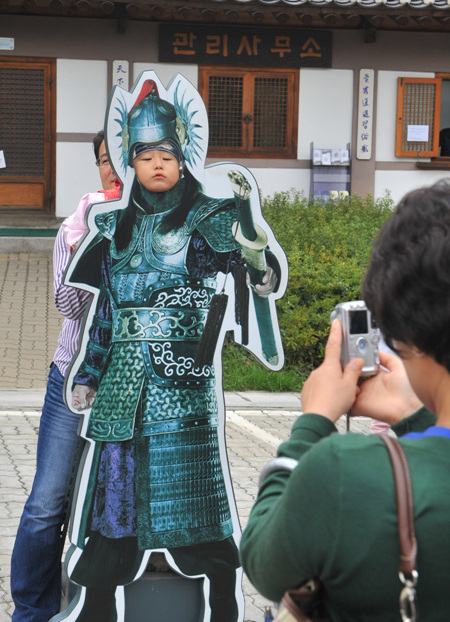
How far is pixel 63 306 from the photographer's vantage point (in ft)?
9.94

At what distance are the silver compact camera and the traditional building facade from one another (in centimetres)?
Answer: 1068

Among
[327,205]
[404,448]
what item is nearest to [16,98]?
[327,205]

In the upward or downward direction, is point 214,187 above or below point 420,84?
below

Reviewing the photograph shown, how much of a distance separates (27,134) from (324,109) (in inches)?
167

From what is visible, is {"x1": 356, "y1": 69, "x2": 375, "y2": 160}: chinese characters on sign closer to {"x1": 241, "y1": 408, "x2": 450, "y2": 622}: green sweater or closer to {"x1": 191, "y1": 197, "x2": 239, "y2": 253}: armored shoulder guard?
{"x1": 191, "y1": 197, "x2": 239, "y2": 253}: armored shoulder guard

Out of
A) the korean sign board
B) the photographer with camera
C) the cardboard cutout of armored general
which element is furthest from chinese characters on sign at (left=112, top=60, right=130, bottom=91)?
the photographer with camera

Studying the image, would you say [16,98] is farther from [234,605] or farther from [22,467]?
[234,605]

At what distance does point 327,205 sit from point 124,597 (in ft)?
29.1

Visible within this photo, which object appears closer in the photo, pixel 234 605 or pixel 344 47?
pixel 234 605

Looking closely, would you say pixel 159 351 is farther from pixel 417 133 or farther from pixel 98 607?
pixel 417 133

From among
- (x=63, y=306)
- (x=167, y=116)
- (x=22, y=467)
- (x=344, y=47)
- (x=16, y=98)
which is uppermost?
(x=344, y=47)

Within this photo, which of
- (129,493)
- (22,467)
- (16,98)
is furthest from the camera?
(16,98)

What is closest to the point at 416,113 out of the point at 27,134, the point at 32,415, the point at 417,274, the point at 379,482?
the point at 27,134

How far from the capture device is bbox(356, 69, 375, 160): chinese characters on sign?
12930 millimetres
